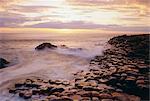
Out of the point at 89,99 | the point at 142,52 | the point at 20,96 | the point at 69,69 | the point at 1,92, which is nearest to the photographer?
the point at 89,99

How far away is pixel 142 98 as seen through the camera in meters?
5.14

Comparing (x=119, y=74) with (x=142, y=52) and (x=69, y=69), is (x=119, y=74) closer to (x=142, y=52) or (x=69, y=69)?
(x=69, y=69)

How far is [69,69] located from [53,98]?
10.4ft

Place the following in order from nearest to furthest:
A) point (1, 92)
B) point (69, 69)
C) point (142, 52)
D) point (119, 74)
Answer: point (1, 92) → point (119, 74) → point (69, 69) → point (142, 52)

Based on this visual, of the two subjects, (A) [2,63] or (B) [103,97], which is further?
(A) [2,63]

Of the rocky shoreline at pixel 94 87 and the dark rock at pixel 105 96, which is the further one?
the rocky shoreline at pixel 94 87

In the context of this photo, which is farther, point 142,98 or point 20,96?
point 20,96

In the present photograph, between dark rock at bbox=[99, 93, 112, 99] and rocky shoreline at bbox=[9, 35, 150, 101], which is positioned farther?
rocky shoreline at bbox=[9, 35, 150, 101]

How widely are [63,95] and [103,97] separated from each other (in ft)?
2.39

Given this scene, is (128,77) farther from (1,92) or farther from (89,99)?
(1,92)

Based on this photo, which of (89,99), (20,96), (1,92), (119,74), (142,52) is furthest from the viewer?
(142,52)

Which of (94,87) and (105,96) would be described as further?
(94,87)

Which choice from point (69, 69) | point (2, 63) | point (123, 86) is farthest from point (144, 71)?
point (2, 63)

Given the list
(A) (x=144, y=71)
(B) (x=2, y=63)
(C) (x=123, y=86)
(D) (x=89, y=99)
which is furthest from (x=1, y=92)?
(B) (x=2, y=63)
